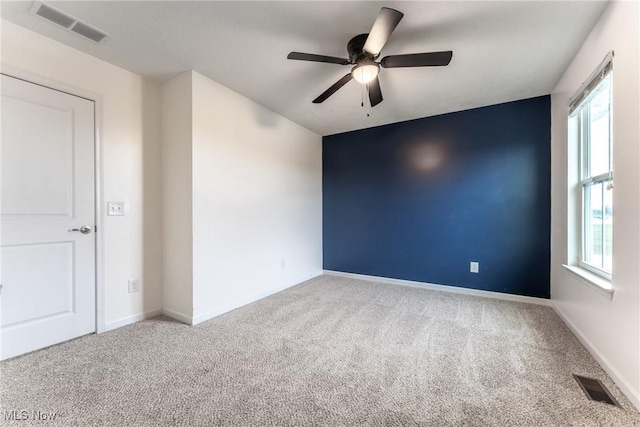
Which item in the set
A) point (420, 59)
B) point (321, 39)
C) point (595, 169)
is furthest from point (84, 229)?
point (595, 169)

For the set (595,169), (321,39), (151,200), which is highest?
(321,39)

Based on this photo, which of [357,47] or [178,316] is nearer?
[357,47]

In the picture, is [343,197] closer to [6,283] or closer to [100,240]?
[100,240]

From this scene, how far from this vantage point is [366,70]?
1.88 meters

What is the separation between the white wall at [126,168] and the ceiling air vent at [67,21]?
30 centimetres

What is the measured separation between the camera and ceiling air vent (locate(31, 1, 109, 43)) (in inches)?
64.0

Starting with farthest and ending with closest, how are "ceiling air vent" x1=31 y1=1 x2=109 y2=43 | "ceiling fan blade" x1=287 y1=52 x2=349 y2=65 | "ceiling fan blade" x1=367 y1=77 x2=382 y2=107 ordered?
1. "ceiling fan blade" x1=367 y1=77 x2=382 y2=107
2. "ceiling fan blade" x1=287 y1=52 x2=349 y2=65
3. "ceiling air vent" x1=31 y1=1 x2=109 y2=43

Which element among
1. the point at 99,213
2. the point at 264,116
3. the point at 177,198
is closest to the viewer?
the point at 99,213

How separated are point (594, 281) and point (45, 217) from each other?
157 inches

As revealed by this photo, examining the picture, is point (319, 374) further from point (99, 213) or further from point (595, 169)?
point (595, 169)

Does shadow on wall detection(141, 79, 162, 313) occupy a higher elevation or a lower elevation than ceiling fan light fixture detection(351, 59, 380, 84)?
lower

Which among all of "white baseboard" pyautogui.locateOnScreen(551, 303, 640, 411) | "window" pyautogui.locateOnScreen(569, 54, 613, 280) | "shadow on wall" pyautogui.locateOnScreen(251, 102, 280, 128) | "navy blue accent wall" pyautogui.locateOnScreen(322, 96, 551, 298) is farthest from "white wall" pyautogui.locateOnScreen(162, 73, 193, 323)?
"window" pyautogui.locateOnScreen(569, 54, 613, 280)

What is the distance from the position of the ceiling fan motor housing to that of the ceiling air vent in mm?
1761

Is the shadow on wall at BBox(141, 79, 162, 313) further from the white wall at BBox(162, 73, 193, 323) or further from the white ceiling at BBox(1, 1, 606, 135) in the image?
the white ceiling at BBox(1, 1, 606, 135)
